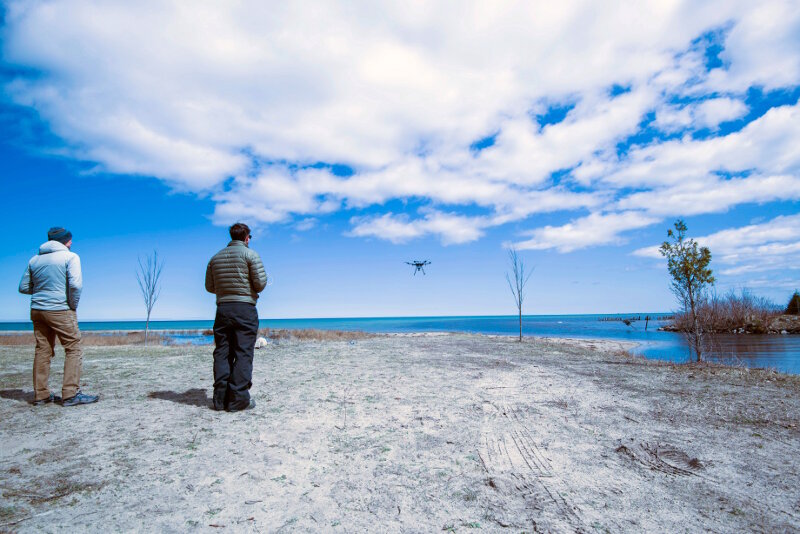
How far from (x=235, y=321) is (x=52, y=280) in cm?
230

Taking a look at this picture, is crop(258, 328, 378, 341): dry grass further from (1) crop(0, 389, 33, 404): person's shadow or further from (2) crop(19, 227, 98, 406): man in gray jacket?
(2) crop(19, 227, 98, 406): man in gray jacket

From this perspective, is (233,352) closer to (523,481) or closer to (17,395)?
(17,395)

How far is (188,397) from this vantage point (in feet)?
18.0

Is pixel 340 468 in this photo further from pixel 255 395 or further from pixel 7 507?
pixel 255 395

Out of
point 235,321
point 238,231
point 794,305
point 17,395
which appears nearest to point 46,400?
point 17,395

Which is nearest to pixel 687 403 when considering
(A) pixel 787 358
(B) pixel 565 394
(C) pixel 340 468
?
(B) pixel 565 394

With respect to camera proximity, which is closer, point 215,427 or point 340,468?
point 340,468

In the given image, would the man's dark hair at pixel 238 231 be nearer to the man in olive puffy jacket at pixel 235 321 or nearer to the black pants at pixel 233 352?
the man in olive puffy jacket at pixel 235 321

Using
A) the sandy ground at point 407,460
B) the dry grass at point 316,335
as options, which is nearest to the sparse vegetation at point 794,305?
the dry grass at point 316,335

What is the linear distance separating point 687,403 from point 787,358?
19865mm

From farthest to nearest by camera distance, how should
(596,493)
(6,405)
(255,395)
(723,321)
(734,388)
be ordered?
(723,321), (734,388), (255,395), (6,405), (596,493)

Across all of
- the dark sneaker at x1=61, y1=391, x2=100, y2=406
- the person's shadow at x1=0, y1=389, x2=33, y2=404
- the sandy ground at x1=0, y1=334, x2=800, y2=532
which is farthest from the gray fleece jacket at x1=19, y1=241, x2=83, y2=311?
the person's shadow at x1=0, y1=389, x2=33, y2=404

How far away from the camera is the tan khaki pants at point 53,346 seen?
4742mm

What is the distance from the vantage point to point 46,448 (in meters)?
3.45
